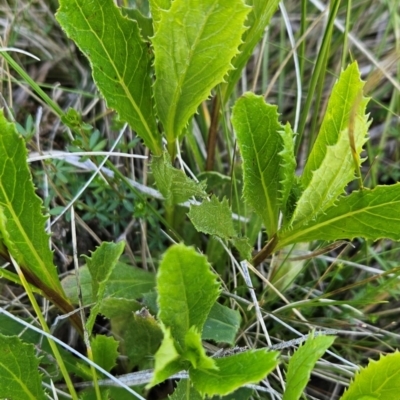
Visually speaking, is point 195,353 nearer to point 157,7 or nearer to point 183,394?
point 183,394

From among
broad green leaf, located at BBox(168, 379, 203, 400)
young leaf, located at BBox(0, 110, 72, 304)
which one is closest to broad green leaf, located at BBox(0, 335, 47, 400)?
young leaf, located at BBox(0, 110, 72, 304)

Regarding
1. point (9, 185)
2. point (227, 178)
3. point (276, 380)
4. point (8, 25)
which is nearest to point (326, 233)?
point (227, 178)

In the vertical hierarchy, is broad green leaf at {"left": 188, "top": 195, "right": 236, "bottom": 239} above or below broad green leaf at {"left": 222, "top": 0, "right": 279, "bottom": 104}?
below

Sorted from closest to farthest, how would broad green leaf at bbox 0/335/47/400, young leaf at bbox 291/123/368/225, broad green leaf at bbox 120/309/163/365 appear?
young leaf at bbox 291/123/368/225
broad green leaf at bbox 0/335/47/400
broad green leaf at bbox 120/309/163/365

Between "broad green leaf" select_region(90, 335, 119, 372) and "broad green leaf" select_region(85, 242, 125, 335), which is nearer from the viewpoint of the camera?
"broad green leaf" select_region(85, 242, 125, 335)

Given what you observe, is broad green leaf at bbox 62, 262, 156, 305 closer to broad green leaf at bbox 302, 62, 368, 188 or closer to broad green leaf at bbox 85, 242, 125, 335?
broad green leaf at bbox 85, 242, 125, 335

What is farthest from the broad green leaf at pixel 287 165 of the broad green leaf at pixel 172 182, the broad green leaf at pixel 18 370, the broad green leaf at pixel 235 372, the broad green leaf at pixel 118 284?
the broad green leaf at pixel 18 370
